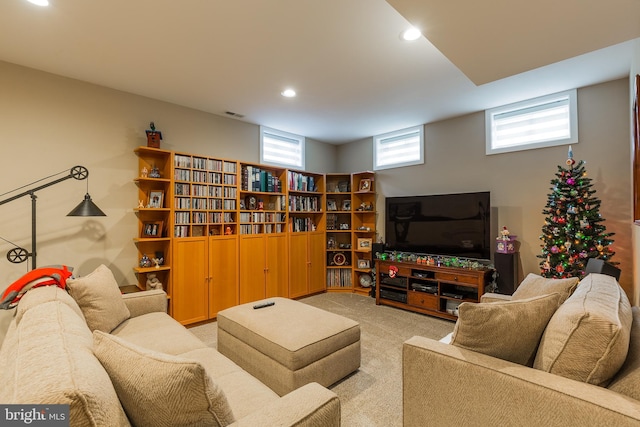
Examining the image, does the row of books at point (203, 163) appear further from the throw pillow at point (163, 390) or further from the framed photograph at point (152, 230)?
the throw pillow at point (163, 390)

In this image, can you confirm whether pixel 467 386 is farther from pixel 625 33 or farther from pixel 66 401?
pixel 625 33

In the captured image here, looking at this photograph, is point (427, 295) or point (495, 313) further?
point (427, 295)

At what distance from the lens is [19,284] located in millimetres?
1908

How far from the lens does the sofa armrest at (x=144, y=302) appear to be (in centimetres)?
240

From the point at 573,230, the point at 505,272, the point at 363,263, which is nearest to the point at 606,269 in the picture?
the point at 573,230

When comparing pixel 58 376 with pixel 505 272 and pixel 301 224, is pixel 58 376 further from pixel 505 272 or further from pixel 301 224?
pixel 301 224

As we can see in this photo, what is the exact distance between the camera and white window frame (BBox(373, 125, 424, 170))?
451cm

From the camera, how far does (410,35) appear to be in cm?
224

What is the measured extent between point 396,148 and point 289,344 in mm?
3840

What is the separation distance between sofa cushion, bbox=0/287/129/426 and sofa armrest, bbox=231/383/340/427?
0.39 meters

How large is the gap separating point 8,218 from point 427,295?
4581mm

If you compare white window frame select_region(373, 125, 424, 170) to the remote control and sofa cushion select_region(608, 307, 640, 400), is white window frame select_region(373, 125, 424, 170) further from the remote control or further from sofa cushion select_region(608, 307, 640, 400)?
sofa cushion select_region(608, 307, 640, 400)

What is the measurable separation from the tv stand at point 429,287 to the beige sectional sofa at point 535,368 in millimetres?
2067

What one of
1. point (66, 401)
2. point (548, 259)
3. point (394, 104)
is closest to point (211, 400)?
point (66, 401)
